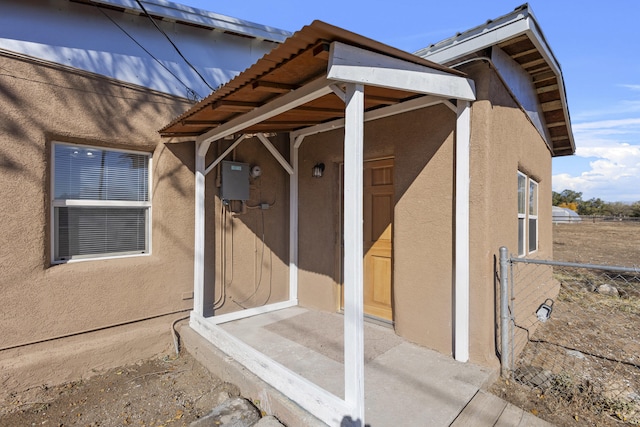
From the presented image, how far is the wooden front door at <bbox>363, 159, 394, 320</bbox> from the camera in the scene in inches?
180

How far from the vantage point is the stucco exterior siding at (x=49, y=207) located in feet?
11.3

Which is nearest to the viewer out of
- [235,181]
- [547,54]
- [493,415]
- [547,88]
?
[493,415]

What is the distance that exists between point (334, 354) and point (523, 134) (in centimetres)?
396

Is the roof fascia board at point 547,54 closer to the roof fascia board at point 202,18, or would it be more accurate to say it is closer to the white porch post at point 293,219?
the white porch post at point 293,219

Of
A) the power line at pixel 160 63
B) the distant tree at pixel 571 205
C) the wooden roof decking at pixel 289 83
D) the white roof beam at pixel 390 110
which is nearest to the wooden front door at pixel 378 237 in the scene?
the white roof beam at pixel 390 110

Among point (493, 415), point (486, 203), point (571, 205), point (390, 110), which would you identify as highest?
point (571, 205)

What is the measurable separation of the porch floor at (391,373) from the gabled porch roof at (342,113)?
0.35m

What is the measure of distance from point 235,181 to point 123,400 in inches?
117

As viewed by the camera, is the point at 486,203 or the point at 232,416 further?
the point at 486,203

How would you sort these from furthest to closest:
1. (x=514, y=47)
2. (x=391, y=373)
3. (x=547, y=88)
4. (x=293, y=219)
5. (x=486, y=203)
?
1. (x=293, y=219)
2. (x=547, y=88)
3. (x=514, y=47)
4. (x=486, y=203)
5. (x=391, y=373)

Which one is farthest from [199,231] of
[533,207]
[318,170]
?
Answer: [533,207]

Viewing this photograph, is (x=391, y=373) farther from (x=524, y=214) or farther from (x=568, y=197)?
(x=568, y=197)

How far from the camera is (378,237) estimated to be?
15.4ft

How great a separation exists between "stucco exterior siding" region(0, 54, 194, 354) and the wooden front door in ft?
8.38
